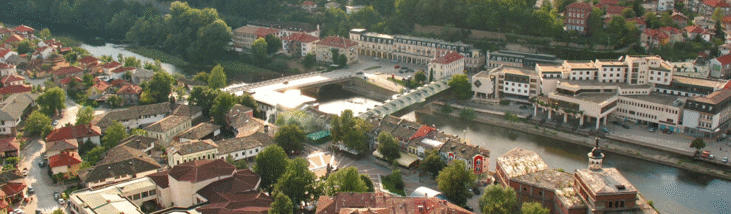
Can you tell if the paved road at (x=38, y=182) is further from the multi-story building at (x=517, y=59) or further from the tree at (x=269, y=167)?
the multi-story building at (x=517, y=59)

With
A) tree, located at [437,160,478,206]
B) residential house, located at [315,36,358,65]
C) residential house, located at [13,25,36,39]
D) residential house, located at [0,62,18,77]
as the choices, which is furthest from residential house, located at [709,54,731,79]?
residential house, located at [13,25,36,39]

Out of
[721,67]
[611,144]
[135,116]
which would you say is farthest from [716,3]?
[135,116]

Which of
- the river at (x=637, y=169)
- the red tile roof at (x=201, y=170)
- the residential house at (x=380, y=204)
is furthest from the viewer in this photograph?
the river at (x=637, y=169)

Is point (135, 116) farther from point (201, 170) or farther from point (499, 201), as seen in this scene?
point (499, 201)

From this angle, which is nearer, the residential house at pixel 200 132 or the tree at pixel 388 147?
the tree at pixel 388 147

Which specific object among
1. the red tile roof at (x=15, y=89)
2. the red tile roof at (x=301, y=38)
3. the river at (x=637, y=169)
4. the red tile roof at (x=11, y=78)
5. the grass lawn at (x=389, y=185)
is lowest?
the river at (x=637, y=169)

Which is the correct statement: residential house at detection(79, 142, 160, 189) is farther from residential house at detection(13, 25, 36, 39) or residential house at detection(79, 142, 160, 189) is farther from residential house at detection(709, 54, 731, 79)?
residential house at detection(13, 25, 36, 39)

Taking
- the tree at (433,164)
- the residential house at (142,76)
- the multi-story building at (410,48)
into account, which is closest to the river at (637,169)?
the tree at (433,164)
